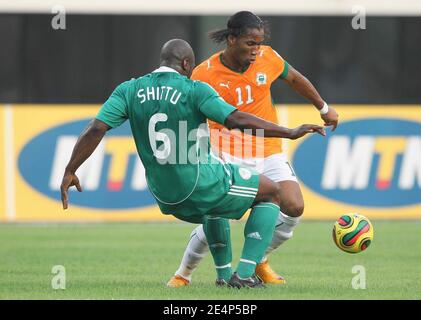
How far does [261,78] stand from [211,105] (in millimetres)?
1695

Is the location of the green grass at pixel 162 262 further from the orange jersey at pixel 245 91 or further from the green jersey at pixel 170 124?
the orange jersey at pixel 245 91

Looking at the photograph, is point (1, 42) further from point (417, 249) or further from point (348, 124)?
point (417, 249)

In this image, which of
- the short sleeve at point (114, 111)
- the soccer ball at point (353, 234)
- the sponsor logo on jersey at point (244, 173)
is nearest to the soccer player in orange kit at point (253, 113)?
the soccer ball at point (353, 234)

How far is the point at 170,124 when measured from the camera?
330 inches

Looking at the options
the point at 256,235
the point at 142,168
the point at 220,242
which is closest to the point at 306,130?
the point at 256,235

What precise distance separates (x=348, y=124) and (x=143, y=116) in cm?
888

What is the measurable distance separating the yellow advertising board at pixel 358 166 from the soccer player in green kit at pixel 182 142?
8021mm

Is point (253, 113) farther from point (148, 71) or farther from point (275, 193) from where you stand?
point (148, 71)

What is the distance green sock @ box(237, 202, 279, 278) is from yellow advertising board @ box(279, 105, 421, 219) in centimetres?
785

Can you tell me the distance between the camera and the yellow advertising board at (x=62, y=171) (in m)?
16.3

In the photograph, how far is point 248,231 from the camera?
893 centimetres

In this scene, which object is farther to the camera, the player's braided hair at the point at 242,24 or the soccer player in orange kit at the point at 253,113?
the soccer player in orange kit at the point at 253,113

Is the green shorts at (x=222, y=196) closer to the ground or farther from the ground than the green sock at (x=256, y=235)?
farther from the ground

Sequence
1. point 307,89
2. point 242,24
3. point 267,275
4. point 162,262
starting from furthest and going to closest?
point 162,262
point 307,89
point 267,275
point 242,24
